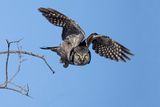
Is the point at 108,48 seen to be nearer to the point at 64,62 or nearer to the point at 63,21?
the point at 63,21

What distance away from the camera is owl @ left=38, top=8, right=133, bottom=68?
531 centimetres

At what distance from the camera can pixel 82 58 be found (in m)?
5.19

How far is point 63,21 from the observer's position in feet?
19.7

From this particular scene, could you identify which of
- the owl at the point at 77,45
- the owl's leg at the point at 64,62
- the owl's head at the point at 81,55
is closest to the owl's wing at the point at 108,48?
the owl at the point at 77,45

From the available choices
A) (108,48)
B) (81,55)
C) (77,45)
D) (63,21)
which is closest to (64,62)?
(77,45)

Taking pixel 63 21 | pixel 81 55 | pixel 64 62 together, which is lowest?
pixel 64 62

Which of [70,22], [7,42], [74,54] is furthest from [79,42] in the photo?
[7,42]

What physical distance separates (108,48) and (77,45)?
0.94 metres

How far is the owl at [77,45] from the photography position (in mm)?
5309

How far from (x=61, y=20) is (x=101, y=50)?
716 millimetres

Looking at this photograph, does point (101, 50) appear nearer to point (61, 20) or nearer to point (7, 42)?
point (61, 20)


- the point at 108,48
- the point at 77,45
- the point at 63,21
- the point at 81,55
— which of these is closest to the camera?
the point at 81,55

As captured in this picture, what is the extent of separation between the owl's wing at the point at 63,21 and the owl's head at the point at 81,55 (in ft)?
1.21

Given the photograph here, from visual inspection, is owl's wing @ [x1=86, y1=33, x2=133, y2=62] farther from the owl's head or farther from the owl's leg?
the owl's leg
